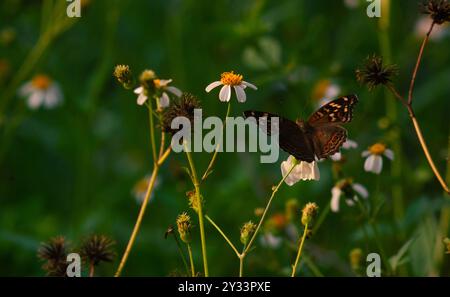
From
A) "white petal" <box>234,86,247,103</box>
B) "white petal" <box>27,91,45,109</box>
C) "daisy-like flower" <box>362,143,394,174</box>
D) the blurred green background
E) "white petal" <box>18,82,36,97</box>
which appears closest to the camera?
"white petal" <box>234,86,247,103</box>

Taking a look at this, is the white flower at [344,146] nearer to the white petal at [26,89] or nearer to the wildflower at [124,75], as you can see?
the wildflower at [124,75]

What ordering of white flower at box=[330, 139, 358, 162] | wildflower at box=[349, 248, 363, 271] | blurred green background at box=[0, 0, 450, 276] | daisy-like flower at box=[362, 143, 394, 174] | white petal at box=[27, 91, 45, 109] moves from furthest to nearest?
white petal at box=[27, 91, 45, 109] < blurred green background at box=[0, 0, 450, 276] < daisy-like flower at box=[362, 143, 394, 174] < wildflower at box=[349, 248, 363, 271] < white flower at box=[330, 139, 358, 162]

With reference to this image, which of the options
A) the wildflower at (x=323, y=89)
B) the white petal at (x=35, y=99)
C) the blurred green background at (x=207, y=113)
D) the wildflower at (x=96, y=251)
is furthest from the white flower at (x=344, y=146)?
the white petal at (x=35, y=99)

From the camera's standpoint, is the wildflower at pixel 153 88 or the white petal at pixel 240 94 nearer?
the wildflower at pixel 153 88

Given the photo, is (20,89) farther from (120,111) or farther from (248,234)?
(248,234)

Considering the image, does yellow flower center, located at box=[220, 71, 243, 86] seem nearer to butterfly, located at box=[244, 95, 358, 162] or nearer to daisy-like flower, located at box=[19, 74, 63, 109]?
butterfly, located at box=[244, 95, 358, 162]

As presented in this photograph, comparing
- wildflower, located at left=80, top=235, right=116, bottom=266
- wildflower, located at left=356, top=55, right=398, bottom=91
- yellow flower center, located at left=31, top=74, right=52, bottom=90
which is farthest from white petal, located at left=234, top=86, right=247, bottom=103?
yellow flower center, located at left=31, top=74, right=52, bottom=90

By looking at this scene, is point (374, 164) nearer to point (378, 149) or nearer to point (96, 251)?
point (378, 149)
